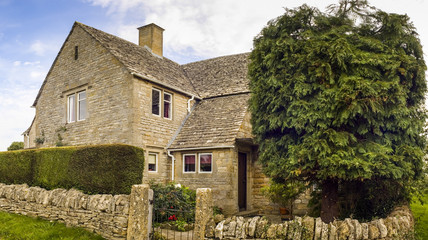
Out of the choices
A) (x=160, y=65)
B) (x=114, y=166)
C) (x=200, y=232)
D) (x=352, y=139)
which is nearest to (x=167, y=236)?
(x=200, y=232)

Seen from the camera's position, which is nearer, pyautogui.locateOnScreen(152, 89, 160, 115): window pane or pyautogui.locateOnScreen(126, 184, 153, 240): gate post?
pyautogui.locateOnScreen(126, 184, 153, 240): gate post

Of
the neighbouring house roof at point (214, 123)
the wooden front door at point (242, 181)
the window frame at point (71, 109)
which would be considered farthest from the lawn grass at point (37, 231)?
the wooden front door at point (242, 181)

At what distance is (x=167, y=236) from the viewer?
9.64 metres

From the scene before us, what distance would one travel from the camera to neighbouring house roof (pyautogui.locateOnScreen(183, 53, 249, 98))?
19375 mm

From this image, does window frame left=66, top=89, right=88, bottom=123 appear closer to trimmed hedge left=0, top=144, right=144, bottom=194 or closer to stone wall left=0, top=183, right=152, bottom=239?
trimmed hedge left=0, top=144, right=144, bottom=194

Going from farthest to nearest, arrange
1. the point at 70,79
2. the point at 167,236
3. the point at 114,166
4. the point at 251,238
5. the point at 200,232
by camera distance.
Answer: the point at 70,79 < the point at 114,166 < the point at 167,236 < the point at 200,232 < the point at 251,238

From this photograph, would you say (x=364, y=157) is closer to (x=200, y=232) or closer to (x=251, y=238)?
(x=251, y=238)

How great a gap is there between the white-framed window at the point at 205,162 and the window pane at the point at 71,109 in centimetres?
727

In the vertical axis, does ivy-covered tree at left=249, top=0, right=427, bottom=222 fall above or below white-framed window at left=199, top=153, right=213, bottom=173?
above

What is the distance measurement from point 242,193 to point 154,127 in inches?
209

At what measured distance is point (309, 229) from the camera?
6965mm

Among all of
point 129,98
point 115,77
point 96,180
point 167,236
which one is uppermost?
point 115,77

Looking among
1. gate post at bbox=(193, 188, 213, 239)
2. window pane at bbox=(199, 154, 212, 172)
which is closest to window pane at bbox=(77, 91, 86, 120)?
window pane at bbox=(199, 154, 212, 172)

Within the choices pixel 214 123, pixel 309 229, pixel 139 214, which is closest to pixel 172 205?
pixel 139 214
